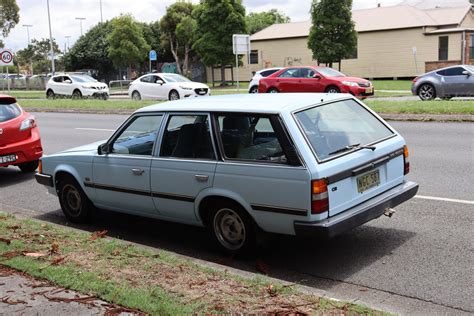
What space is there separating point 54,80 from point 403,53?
2588cm

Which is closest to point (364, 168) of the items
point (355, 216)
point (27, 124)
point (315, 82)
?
point (355, 216)

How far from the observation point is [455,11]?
44.3 metres

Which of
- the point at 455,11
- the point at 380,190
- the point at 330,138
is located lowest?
the point at 380,190

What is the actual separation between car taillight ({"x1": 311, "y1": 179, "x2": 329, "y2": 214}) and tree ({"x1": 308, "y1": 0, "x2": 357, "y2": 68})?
37166mm

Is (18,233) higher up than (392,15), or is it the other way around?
(392,15)

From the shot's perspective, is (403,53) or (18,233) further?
(403,53)

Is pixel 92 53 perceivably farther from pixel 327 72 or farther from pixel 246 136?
pixel 246 136

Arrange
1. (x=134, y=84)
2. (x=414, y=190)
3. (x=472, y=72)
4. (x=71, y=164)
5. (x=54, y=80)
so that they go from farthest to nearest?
(x=54, y=80) < (x=134, y=84) < (x=472, y=72) < (x=71, y=164) < (x=414, y=190)

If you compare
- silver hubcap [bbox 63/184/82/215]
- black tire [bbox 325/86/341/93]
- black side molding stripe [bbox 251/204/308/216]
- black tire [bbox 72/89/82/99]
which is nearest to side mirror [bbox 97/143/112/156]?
silver hubcap [bbox 63/184/82/215]

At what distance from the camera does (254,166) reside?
5.14 meters

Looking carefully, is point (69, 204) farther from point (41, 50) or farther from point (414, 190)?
point (41, 50)

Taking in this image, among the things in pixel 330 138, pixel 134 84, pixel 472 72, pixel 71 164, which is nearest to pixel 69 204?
pixel 71 164

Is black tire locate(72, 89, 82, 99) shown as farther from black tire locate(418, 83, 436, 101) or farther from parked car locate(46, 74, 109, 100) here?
black tire locate(418, 83, 436, 101)

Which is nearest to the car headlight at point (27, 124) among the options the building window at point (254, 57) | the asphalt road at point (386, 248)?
the asphalt road at point (386, 248)
